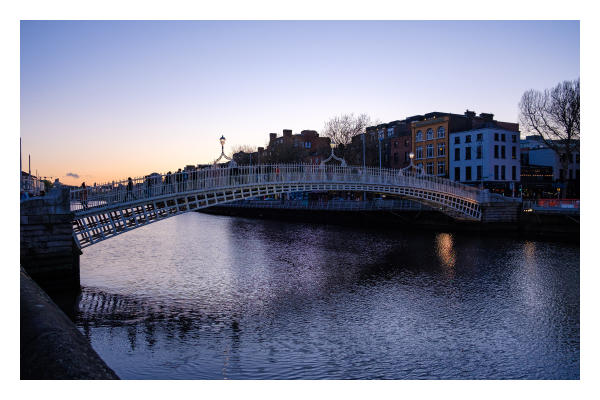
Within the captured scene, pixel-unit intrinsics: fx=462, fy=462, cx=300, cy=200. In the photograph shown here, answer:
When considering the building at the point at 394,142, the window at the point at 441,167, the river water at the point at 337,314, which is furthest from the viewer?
the building at the point at 394,142

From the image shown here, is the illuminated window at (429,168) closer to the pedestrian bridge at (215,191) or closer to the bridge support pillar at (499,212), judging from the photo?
the pedestrian bridge at (215,191)

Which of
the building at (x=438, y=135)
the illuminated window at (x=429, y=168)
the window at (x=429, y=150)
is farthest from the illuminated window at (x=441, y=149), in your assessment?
the illuminated window at (x=429, y=168)

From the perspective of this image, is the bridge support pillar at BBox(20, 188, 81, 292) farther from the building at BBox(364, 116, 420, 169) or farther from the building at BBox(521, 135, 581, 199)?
the building at BBox(521, 135, 581, 199)

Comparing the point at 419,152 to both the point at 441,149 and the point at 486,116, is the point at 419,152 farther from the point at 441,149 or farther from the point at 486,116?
the point at 486,116

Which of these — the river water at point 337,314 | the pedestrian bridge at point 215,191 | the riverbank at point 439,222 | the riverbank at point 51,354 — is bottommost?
the river water at point 337,314

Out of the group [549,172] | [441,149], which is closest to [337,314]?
[441,149]

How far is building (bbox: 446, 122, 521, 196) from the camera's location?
43.5 m

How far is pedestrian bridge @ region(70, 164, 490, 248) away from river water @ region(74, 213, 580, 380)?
229 cm

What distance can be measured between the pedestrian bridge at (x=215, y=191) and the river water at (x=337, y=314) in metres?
2.29

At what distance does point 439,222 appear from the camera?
34938 mm

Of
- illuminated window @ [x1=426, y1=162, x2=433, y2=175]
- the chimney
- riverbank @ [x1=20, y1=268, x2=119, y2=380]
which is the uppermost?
the chimney

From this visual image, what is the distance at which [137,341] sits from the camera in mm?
10250

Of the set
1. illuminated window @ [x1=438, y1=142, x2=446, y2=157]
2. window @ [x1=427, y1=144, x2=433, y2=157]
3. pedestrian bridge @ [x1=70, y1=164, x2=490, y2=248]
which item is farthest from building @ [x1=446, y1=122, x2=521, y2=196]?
pedestrian bridge @ [x1=70, y1=164, x2=490, y2=248]

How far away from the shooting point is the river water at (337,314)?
890 cm
